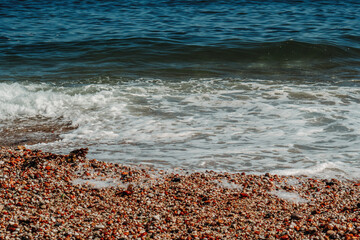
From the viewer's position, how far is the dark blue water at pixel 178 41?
11.7 m

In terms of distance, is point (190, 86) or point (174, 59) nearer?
point (190, 86)

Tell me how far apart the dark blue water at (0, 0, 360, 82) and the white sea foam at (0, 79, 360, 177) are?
1.88 m

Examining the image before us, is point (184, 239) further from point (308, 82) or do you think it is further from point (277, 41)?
point (277, 41)

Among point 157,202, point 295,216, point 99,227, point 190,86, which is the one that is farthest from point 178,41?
point 99,227

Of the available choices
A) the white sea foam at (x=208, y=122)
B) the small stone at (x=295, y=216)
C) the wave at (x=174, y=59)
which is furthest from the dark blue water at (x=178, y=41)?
the small stone at (x=295, y=216)

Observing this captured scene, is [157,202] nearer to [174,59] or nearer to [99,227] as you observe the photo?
[99,227]

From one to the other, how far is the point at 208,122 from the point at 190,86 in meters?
2.82

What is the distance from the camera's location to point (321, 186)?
15.5 ft

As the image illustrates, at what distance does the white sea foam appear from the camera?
5512 mm

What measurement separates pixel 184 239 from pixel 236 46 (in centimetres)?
1137

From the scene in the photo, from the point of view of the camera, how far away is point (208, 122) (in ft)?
23.1

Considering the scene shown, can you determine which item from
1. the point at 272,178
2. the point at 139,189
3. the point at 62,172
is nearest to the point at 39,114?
the point at 62,172

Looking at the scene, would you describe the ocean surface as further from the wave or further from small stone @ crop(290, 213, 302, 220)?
small stone @ crop(290, 213, 302, 220)

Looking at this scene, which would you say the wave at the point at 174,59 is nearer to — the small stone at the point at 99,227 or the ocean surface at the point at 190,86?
the ocean surface at the point at 190,86
